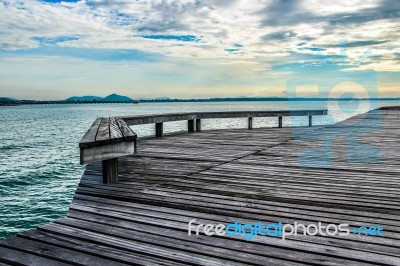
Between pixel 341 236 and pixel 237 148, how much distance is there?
5.13m

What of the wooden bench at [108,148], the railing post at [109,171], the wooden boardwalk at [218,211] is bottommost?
the wooden boardwalk at [218,211]

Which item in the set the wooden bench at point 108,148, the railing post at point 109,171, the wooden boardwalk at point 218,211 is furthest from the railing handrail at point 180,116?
the railing post at point 109,171

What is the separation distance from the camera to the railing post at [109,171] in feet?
16.0

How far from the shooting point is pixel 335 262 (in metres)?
2.56

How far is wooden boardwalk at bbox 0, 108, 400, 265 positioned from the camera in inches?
106

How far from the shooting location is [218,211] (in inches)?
144

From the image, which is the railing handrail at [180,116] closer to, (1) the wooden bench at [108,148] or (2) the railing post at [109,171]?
(1) the wooden bench at [108,148]

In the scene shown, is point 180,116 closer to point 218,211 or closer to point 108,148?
point 108,148

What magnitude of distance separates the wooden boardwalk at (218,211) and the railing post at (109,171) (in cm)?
12

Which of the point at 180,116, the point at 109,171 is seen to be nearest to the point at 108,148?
the point at 109,171

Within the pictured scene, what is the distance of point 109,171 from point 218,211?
71.4 inches

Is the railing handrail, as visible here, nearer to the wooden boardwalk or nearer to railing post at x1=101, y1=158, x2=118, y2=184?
the wooden boardwalk

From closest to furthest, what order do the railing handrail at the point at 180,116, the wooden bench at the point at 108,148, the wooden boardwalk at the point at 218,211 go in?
1. the wooden boardwalk at the point at 218,211
2. the wooden bench at the point at 108,148
3. the railing handrail at the point at 180,116

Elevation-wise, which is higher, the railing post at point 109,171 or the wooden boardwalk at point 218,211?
the railing post at point 109,171
